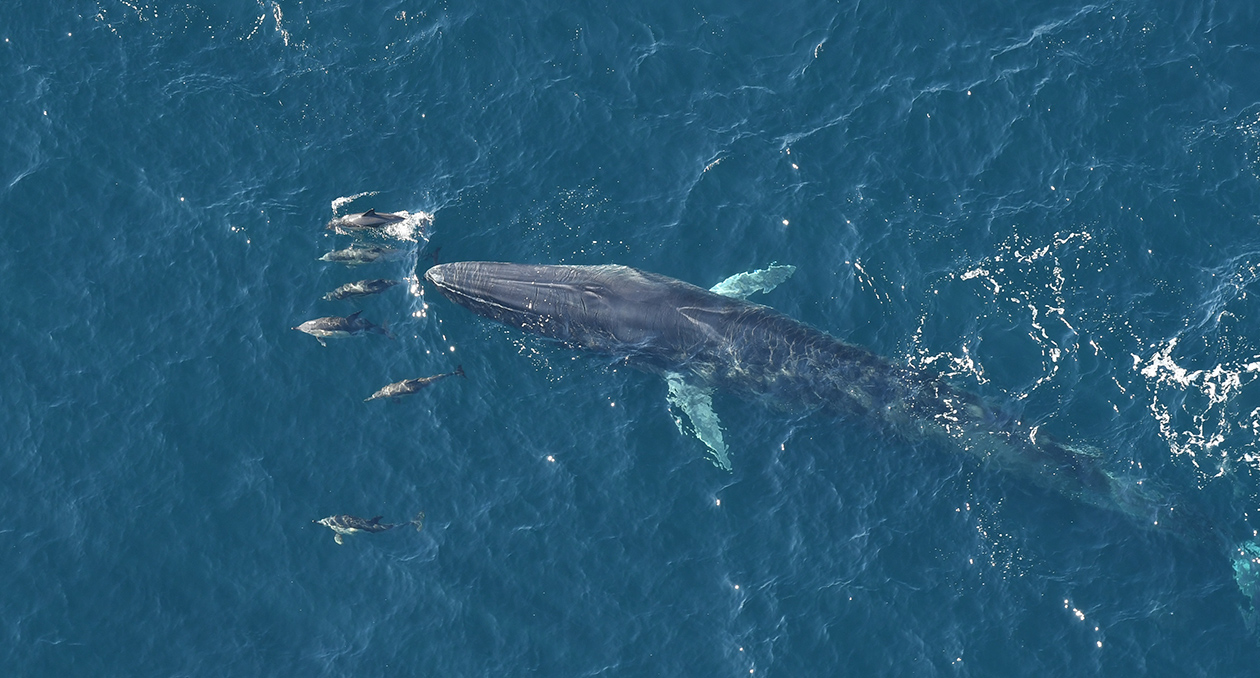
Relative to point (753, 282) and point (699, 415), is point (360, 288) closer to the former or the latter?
point (699, 415)

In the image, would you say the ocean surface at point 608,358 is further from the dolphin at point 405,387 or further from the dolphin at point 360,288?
the dolphin at point 360,288

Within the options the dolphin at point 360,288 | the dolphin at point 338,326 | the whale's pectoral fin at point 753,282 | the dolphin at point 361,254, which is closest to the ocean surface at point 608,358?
the whale's pectoral fin at point 753,282

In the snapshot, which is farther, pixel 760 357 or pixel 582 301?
pixel 582 301

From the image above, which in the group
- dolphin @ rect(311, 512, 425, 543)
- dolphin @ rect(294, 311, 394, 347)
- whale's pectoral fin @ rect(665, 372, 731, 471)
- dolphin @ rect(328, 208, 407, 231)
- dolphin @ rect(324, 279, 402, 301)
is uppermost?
dolphin @ rect(328, 208, 407, 231)

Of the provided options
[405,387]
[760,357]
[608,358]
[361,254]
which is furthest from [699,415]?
[361,254]

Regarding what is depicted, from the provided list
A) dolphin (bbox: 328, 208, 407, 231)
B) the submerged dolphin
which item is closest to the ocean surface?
→ the submerged dolphin

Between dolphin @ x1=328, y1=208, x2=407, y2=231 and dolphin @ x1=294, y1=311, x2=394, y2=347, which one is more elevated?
dolphin @ x1=328, y1=208, x2=407, y2=231

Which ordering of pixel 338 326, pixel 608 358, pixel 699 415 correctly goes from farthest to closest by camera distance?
pixel 608 358
pixel 338 326
pixel 699 415

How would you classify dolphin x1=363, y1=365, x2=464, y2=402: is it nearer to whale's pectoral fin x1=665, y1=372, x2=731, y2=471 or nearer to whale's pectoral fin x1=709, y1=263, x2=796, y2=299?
whale's pectoral fin x1=665, y1=372, x2=731, y2=471
